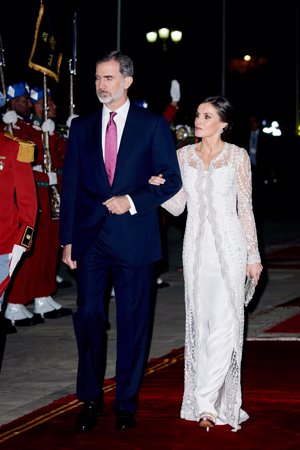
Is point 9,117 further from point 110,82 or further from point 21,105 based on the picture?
point 110,82

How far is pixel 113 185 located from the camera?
6840 millimetres

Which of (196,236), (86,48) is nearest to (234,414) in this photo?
(196,236)

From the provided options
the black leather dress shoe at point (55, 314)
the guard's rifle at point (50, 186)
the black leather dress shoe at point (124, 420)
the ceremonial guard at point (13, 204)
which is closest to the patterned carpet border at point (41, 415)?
the black leather dress shoe at point (124, 420)

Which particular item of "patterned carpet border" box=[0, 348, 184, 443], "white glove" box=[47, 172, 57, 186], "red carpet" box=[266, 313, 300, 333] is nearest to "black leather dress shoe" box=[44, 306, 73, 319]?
"white glove" box=[47, 172, 57, 186]

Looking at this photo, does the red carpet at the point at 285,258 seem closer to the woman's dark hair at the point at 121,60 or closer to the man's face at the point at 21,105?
the man's face at the point at 21,105

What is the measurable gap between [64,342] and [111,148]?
3545mm

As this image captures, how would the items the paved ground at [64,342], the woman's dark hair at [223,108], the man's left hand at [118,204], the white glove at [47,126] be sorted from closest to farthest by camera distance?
the man's left hand at [118,204] < the woman's dark hair at [223,108] < the paved ground at [64,342] < the white glove at [47,126]

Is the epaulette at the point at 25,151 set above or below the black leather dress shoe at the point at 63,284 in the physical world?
above

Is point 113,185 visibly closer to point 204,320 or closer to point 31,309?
point 204,320

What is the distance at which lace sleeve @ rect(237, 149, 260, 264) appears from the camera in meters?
6.93

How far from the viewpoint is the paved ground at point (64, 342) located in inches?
316

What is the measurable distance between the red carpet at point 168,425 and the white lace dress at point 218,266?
216 mm

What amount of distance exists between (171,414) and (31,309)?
530 centimetres

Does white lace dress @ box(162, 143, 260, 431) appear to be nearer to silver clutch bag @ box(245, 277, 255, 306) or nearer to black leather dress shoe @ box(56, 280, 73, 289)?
silver clutch bag @ box(245, 277, 255, 306)
